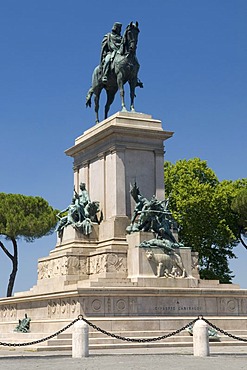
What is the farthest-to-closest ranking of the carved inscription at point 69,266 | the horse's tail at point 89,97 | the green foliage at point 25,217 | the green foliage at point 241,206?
1. the green foliage at point 25,217
2. the green foliage at point 241,206
3. the horse's tail at point 89,97
4. the carved inscription at point 69,266

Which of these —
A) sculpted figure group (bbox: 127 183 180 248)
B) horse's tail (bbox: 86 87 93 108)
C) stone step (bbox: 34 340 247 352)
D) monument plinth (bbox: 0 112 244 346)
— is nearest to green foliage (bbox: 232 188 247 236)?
horse's tail (bbox: 86 87 93 108)

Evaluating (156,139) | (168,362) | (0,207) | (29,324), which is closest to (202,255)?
(0,207)

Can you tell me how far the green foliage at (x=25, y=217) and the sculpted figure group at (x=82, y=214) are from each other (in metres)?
21.8

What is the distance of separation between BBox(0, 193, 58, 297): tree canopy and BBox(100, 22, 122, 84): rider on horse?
21995 mm

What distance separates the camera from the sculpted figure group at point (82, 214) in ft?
97.5

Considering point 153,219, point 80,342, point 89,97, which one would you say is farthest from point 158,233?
point 80,342

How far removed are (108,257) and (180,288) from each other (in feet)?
10.4

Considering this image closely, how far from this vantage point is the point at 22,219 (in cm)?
5256

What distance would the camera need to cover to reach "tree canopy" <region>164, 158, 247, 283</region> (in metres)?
51.7

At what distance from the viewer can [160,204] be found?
1136 inches

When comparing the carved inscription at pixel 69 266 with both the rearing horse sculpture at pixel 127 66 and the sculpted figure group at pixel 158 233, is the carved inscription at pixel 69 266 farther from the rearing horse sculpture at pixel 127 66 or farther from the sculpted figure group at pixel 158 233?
the rearing horse sculpture at pixel 127 66

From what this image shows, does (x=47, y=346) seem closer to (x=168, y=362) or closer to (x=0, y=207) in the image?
(x=168, y=362)

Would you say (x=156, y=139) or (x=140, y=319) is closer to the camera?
(x=140, y=319)

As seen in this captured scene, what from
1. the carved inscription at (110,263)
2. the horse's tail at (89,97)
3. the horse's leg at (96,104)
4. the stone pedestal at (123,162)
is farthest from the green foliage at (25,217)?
the carved inscription at (110,263)
